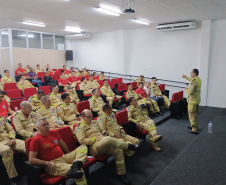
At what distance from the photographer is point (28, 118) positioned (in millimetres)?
3342

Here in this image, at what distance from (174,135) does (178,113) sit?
156 centimetres

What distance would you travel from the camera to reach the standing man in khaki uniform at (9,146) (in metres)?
2.64

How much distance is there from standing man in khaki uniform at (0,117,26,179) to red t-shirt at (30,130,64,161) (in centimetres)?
59

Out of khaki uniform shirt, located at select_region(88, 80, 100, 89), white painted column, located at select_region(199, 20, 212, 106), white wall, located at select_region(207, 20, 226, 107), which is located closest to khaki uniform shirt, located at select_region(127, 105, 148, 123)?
khaki uniform shirt, located at select_region(88, 80, 100, 89)

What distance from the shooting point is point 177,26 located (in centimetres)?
764

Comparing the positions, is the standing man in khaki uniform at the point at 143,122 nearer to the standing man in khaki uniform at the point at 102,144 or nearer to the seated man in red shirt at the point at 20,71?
the standing man in khaki uniform at the point at 102,144

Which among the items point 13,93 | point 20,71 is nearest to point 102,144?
point 13,93

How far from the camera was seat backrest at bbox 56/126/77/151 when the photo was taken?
2.87 m

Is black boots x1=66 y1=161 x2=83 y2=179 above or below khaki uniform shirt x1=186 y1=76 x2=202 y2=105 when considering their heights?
below

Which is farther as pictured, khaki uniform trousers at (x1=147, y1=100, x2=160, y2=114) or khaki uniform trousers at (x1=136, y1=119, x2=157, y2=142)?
khaki uniform trousers at (x1=147, y1=100, x2=160, y2=114)

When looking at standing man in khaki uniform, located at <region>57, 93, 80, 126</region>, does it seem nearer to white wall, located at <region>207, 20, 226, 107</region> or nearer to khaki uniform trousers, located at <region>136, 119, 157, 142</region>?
khaki uniform trousers, located at <region>136, 119, 157, 142</region>

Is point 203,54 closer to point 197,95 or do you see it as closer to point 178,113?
point 178,113

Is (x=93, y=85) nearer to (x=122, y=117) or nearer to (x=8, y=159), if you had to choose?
(x=122, y=117)

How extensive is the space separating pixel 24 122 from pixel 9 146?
1.59 ft
